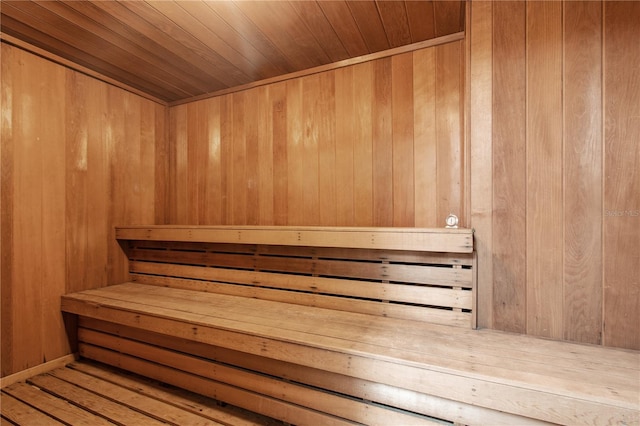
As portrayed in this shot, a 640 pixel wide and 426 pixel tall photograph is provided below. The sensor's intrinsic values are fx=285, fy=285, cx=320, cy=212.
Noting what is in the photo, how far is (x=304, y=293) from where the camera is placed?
195 cm

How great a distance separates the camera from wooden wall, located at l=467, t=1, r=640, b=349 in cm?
125

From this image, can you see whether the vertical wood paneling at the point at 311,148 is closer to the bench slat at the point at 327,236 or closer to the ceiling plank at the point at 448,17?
the bench slat at the point at 327,236

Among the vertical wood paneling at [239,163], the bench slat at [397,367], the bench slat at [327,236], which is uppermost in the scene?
the vertical wood paneling at [239,163]

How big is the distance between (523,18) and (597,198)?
3.09ft

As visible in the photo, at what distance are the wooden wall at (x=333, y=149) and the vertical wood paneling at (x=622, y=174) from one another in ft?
2.16

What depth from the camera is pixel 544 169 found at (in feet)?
4.51

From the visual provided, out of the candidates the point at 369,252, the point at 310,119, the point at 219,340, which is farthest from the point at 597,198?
the point at 219,340

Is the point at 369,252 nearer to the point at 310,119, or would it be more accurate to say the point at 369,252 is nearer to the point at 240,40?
the point at 310,119

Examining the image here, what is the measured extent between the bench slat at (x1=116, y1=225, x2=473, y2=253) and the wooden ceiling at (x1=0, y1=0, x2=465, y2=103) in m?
1.28

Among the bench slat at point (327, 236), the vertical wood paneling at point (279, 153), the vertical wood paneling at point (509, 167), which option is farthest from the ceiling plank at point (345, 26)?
the bench slat at point (327, 236)

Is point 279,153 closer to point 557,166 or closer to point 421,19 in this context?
point 421,19

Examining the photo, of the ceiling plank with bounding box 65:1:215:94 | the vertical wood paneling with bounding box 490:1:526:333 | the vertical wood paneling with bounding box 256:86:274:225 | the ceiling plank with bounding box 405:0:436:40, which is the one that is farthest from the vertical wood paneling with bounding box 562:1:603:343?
the ceiling plank with bounding box 65:1:215:94

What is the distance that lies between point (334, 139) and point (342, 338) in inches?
57.7

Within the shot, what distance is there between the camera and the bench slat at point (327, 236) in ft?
4.77
